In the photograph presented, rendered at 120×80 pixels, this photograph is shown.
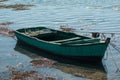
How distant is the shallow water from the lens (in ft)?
82.9

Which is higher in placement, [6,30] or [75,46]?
[75,46]

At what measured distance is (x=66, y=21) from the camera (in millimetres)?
44281

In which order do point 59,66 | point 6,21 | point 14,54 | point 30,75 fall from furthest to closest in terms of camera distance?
point 6,21, point 14,54, point 59,66, point 30,75

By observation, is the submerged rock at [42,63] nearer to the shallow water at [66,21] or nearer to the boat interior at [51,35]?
the shallow water at [66,21]

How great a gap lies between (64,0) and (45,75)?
50.7 metres

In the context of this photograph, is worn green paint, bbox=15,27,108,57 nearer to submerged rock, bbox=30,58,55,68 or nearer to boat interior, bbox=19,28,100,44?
→ submerged rock, bbox=30,58,55,68

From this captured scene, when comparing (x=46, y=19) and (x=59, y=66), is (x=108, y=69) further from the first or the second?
(x=46, y=19)

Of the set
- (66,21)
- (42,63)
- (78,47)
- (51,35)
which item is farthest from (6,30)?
(78,47)

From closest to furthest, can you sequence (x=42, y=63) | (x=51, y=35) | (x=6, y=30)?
(x=42, y=63) < (x=51, y=35) < (x=6, y=30)

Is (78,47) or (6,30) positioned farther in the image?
(6,30)

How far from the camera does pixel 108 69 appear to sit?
23.9 m

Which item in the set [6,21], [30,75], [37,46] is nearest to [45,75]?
[30,75]

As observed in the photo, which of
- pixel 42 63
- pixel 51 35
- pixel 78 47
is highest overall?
pixel 78 47

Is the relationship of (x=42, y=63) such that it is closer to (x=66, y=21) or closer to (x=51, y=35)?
(x=51, y=35)
